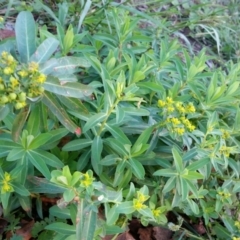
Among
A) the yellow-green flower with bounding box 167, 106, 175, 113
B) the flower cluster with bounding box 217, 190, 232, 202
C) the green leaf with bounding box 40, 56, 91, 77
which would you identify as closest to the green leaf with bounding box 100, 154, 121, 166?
the yellow-green flower with bounding box 167, 106, 175, 113

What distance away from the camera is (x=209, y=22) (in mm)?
2840

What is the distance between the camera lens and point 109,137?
1541mm

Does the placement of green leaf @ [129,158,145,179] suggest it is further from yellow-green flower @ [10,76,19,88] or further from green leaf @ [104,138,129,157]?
yellow-green flower @ [10,76,19,88]

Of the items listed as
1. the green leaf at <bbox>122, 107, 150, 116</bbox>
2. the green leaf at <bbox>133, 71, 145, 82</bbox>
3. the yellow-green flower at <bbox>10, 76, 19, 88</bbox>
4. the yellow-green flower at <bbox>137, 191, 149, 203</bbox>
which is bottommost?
the yellow-green flower at <bbox>137, 191, 149, 203</bbox>

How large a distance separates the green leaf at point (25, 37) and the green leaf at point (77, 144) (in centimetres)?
36

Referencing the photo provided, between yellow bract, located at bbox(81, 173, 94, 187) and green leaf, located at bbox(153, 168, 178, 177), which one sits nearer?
yellow bract, located at bbox(81, 173, 94, 187)

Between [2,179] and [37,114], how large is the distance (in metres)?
0.25

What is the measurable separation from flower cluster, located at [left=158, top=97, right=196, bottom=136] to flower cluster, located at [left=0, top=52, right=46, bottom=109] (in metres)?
0.51

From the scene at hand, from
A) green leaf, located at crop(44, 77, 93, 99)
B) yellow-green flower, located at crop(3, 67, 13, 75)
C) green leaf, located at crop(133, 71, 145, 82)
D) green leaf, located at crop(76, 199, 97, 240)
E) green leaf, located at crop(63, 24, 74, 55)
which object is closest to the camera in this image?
yellow-green flower, located at crop(3, 67, 13, 75)

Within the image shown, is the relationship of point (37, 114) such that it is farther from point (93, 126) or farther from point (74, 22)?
point (74, 22)

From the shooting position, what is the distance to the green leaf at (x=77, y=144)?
146cm

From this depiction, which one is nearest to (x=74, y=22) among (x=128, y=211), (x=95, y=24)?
(x=95, y=24)

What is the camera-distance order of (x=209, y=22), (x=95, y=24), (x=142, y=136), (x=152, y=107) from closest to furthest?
(x=142, y=136) → (x=152, y=107) → (x=95, y=24) → (x=209, y=22)

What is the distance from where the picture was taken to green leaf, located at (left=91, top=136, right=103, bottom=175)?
4.72ft
